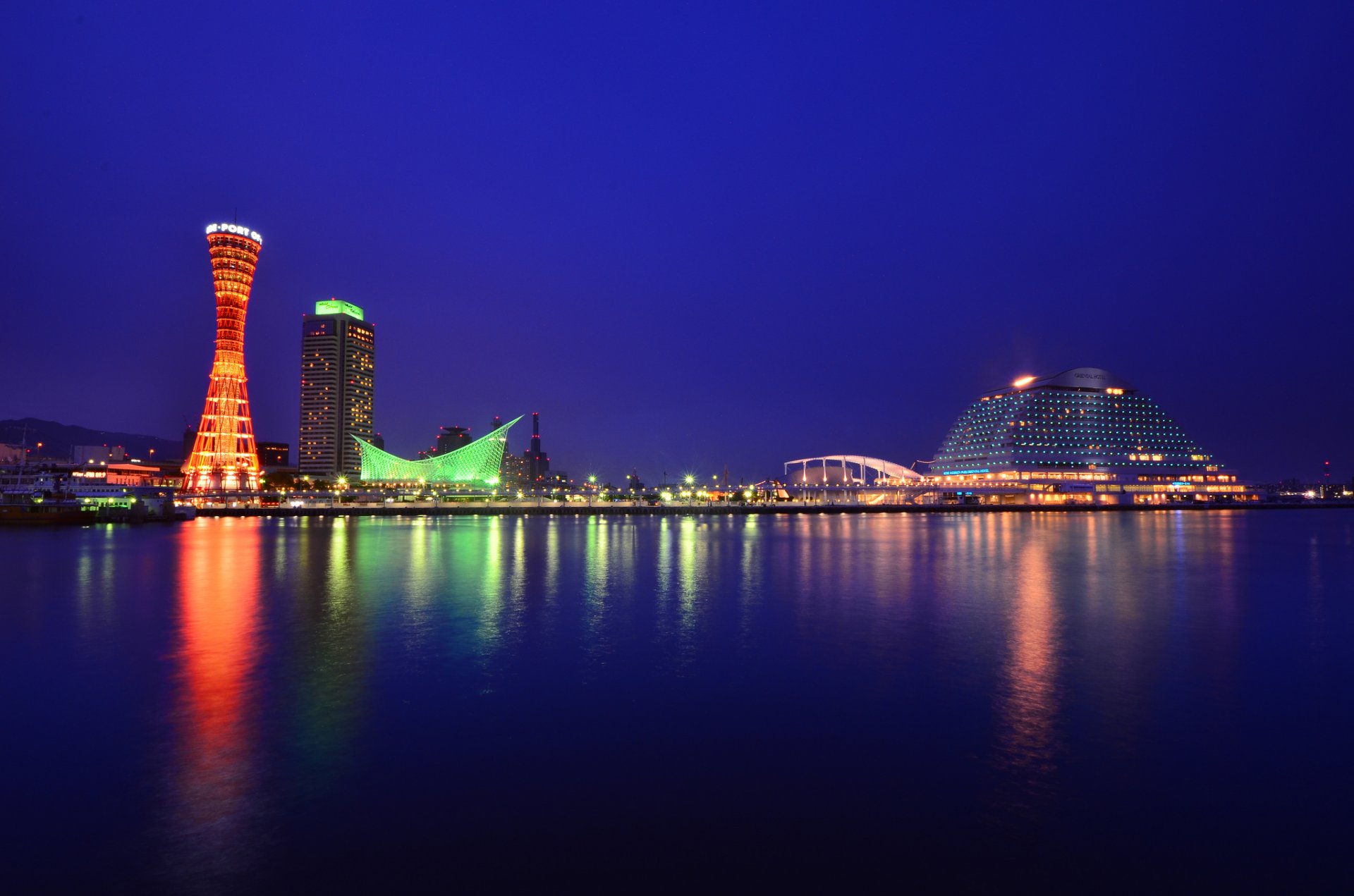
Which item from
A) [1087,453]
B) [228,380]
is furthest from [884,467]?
[228,380]

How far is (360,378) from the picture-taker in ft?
499

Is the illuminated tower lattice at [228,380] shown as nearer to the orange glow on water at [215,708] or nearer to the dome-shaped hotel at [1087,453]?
the orange glow on water at [215,708]

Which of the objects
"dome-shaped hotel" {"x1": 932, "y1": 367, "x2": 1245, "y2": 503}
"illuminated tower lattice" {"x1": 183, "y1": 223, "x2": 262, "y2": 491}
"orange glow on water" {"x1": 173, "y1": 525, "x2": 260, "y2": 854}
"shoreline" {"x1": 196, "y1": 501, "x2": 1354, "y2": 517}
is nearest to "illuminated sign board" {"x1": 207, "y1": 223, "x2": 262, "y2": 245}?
"illuminated tower lattice" {"x1": 183, "y1": 223, "x2": 262, "y2": 491}

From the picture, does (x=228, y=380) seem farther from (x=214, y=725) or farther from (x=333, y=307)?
(x=333, y=307)

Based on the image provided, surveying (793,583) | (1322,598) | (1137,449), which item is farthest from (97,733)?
(1137,449)

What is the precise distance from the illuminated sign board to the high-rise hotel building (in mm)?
88365

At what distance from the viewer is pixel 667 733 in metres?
6.45

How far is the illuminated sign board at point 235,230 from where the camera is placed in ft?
204

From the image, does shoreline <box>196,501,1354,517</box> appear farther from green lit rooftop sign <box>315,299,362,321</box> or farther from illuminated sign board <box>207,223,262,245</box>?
green lit rooftop sign <box>315,299,362,321</box>

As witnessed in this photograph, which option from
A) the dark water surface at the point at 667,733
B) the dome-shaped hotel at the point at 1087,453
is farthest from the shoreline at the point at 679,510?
the dark water surface at the point at 667,733

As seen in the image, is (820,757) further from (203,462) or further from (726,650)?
(203,462)

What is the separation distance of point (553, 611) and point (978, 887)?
31.8 feet

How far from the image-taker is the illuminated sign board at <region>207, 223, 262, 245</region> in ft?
204

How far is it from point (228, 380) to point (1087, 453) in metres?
95.9
